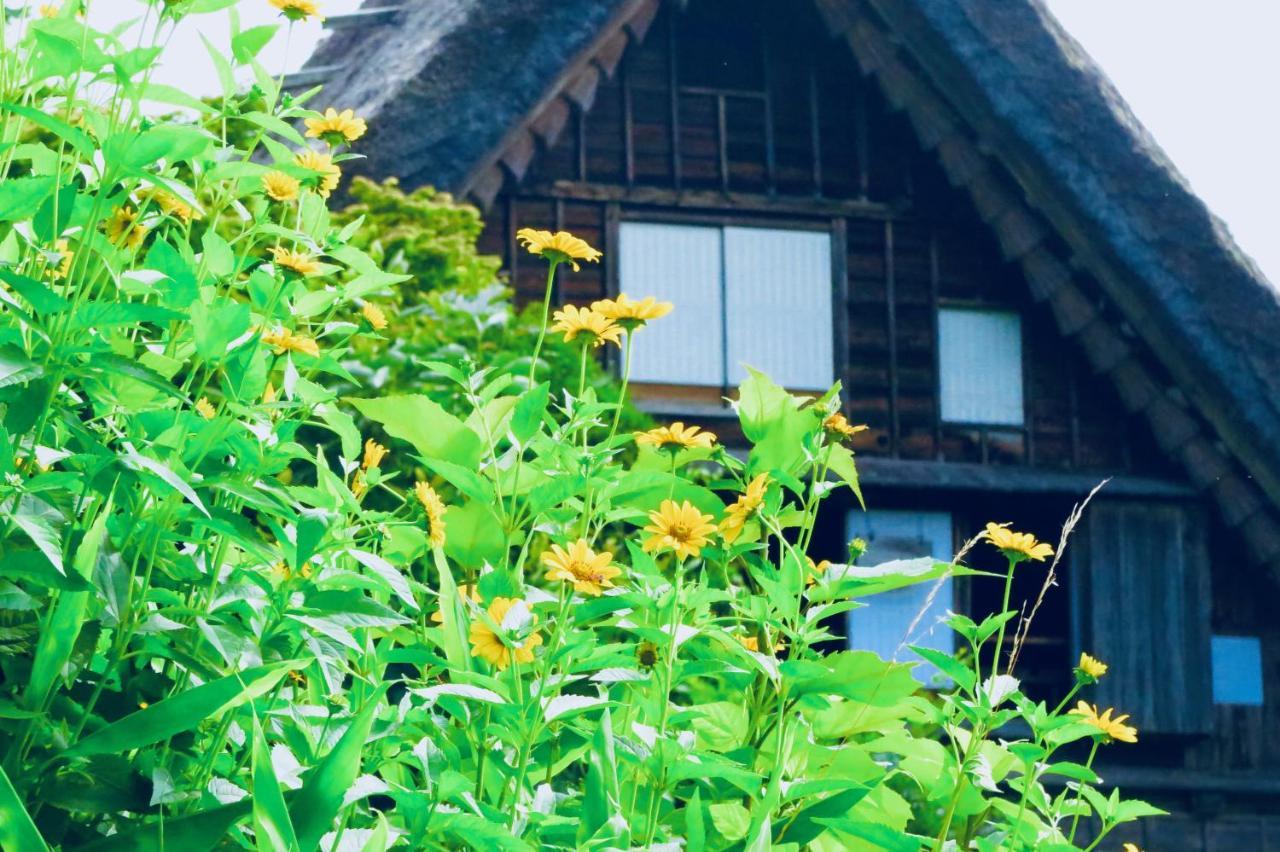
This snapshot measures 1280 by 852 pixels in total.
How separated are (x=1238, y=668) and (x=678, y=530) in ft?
25.2

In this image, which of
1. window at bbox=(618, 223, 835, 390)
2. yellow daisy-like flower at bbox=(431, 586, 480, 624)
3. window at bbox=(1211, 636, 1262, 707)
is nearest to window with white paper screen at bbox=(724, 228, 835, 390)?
window at bbox=(618, 223, 835, 390)

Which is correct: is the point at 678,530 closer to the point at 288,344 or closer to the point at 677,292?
the point at 288,344

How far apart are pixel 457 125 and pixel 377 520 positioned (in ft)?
17.8

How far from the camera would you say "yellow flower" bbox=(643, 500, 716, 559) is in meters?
1.81

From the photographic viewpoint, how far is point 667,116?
855cm

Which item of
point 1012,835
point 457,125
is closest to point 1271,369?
point 457,125

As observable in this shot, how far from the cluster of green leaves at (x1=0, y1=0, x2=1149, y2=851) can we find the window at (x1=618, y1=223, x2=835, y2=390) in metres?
6.30

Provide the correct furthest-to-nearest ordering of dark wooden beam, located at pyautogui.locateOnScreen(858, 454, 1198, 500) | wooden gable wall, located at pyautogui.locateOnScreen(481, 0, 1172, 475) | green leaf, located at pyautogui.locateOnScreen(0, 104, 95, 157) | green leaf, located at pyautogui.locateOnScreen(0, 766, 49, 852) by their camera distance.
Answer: wooden gable wall, located at pyautogui.locateOnScreen(481, 0, 1172, 475) < dark wooden beam, located at pyautogui.locateOnScreen(858, 454, 1198, 500) < green leaf, located at pyautogui.locateOnScreen(0, 104, 95, 157) < green leaf, located at pyautogui.locateOnScreen(0, 766, 49, 852)

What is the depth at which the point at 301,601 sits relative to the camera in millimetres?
1709

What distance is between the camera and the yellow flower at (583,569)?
5.52ft

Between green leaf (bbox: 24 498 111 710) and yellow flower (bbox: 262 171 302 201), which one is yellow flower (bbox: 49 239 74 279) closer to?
yellow flower (bbox: 262 171 302 201)

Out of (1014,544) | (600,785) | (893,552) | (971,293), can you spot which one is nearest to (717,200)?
(971,293)

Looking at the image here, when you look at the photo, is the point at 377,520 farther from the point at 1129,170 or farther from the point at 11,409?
the point at 1129,170

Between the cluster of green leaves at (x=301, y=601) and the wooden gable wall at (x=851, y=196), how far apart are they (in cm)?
642
